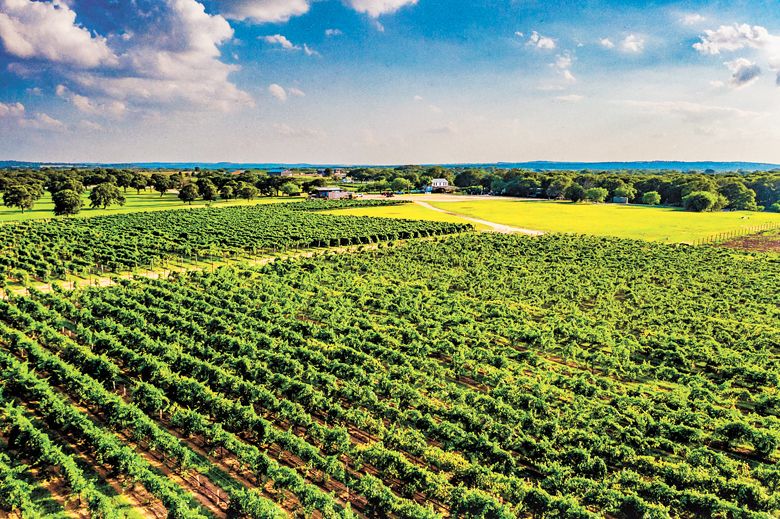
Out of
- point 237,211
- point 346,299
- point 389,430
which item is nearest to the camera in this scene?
point 389,430

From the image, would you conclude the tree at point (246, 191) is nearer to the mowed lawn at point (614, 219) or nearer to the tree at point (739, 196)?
the mowed lawn at point (614, 219)

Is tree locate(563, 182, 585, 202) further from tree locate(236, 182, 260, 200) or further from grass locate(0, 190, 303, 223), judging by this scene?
grass locate(0, 190, 303, 223)

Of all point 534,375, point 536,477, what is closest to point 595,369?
point 534,375

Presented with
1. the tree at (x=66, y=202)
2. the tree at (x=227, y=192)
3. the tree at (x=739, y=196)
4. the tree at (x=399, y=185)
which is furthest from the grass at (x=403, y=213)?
the tree at (x=739, y=196)

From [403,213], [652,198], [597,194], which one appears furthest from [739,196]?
[403,213]

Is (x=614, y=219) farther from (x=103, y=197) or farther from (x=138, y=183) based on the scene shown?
(x=138, y=183)

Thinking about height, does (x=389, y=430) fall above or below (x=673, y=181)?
below

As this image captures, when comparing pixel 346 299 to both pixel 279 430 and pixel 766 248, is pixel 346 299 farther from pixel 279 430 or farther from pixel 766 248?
pixel 766 248
